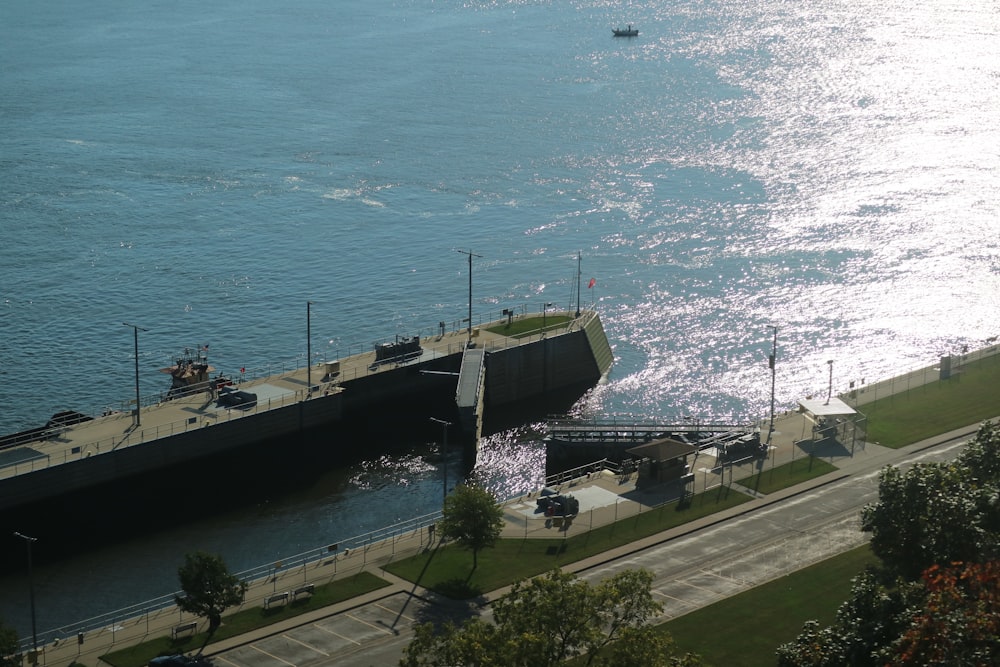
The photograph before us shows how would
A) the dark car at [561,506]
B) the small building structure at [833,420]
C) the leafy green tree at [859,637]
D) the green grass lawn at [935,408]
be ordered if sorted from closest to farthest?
the leafy green tree at [859,637] → the dark car at [561,506] → the small building structure at [833,420] → the green grass lawn at [935,408]

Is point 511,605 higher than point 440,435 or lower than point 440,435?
higher

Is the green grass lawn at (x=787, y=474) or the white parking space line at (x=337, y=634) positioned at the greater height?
the green grass lawn at (x=787, y=474)

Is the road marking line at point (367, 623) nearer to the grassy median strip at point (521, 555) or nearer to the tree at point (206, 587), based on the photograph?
the grassy median strip at point (521, 555)

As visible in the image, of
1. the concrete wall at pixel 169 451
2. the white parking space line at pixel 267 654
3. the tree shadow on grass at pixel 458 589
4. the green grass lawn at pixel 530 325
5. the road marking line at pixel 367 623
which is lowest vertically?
the concrete wall at pixel 169 451

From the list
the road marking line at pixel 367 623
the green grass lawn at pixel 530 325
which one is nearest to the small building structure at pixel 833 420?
the green grass lawn at pixel 530 325

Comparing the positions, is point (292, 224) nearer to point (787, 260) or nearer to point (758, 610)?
point (787, 260)

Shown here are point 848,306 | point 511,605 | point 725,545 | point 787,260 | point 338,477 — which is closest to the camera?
point 511,605

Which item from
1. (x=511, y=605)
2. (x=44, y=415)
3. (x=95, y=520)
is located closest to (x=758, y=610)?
(x=511, y=605)

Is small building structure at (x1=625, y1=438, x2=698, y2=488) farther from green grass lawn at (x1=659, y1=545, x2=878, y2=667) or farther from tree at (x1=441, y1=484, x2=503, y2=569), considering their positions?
tree at (x1=441, y1=484, x2=503, y2=569)
